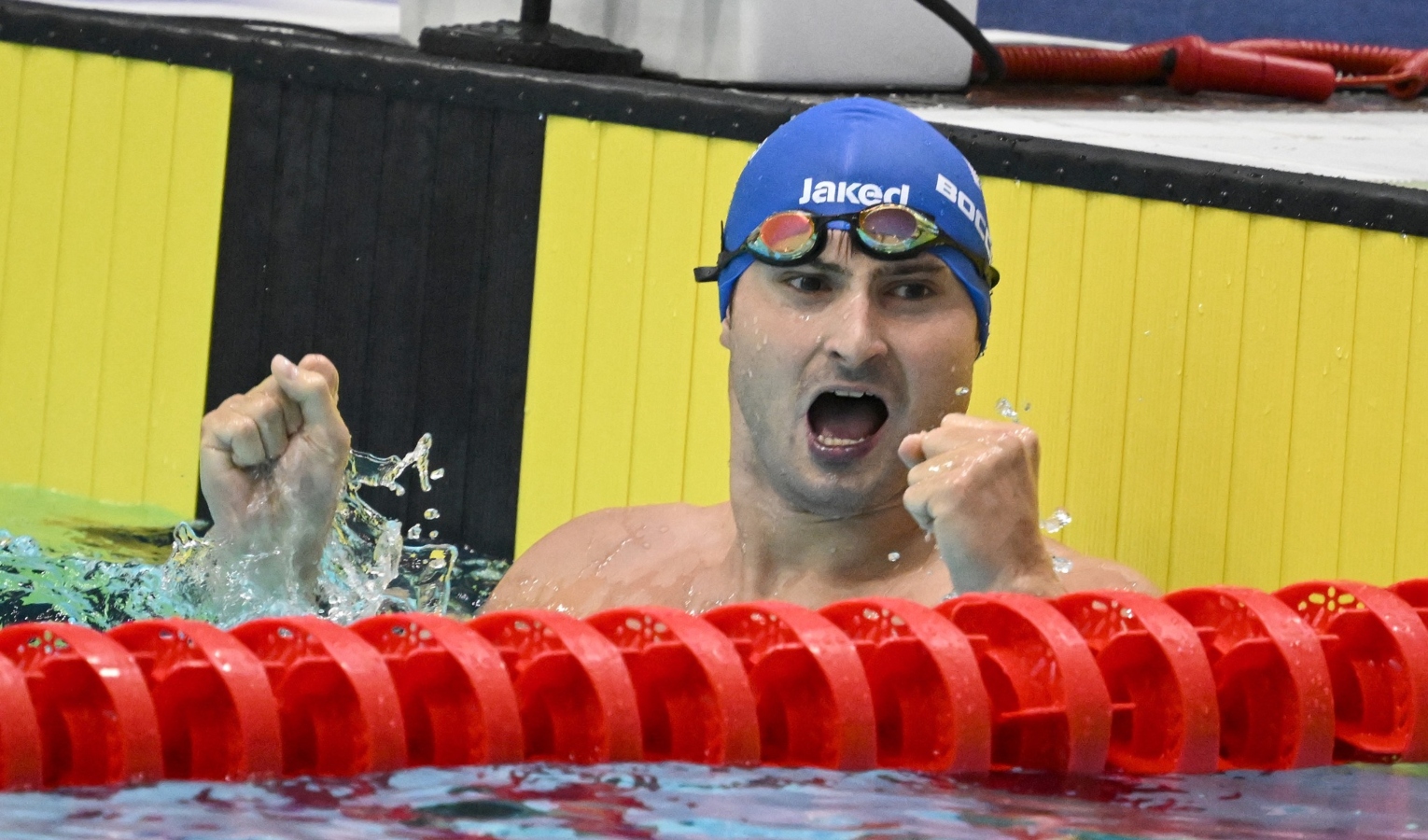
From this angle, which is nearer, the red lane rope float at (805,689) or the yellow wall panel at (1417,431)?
the red lane rope float at (805,689)

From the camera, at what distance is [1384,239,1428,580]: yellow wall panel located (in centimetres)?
261

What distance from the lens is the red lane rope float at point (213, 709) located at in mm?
1926

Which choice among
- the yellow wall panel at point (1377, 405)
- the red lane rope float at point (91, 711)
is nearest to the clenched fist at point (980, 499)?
the yellow wall panel at point (1377, 405)

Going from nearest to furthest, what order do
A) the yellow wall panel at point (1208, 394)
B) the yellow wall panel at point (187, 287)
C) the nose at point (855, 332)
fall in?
the nose at point (855, 332) < the yellow wall panel at point (1208, 394) < the yellow wall panel at point (187, 287)

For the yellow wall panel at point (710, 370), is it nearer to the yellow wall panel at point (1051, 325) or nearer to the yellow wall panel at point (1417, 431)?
the yellow wall panel at point (1051, 325)

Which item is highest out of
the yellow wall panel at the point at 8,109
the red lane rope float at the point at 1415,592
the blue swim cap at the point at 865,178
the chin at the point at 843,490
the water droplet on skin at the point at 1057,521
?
the yellow wall panel at the point at 8,109

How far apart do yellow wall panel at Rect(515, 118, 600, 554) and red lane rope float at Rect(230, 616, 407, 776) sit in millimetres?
1351

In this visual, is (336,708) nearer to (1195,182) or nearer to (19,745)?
(19,745)

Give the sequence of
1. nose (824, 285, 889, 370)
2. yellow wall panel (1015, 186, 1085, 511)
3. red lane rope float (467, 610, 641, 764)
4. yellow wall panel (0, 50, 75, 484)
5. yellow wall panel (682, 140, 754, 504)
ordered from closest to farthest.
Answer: red lane rope float (467, 610, 641, 764)
nose (824, 285, 889, 370)
yellow wall panel (1015, 186, 1085, 511)
yellow wall panel (682, 140, 754, 504)
yellow wall panel (0, 50, 75, 484)

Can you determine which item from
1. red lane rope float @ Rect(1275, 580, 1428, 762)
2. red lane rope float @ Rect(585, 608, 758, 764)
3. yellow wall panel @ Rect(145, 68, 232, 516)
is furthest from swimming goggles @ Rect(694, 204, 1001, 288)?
yellow wall panel @ Rect(145, 68, 232, 516)

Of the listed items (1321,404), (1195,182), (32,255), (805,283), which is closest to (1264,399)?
(1321,404)

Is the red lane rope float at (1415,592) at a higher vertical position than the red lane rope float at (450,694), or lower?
higher

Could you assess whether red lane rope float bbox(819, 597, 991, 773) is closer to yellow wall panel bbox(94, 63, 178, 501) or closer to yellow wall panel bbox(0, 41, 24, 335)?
yellow wall panel bbox(94, 63, 178, 501)

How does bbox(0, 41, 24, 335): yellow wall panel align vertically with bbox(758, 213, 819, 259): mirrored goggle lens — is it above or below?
above
